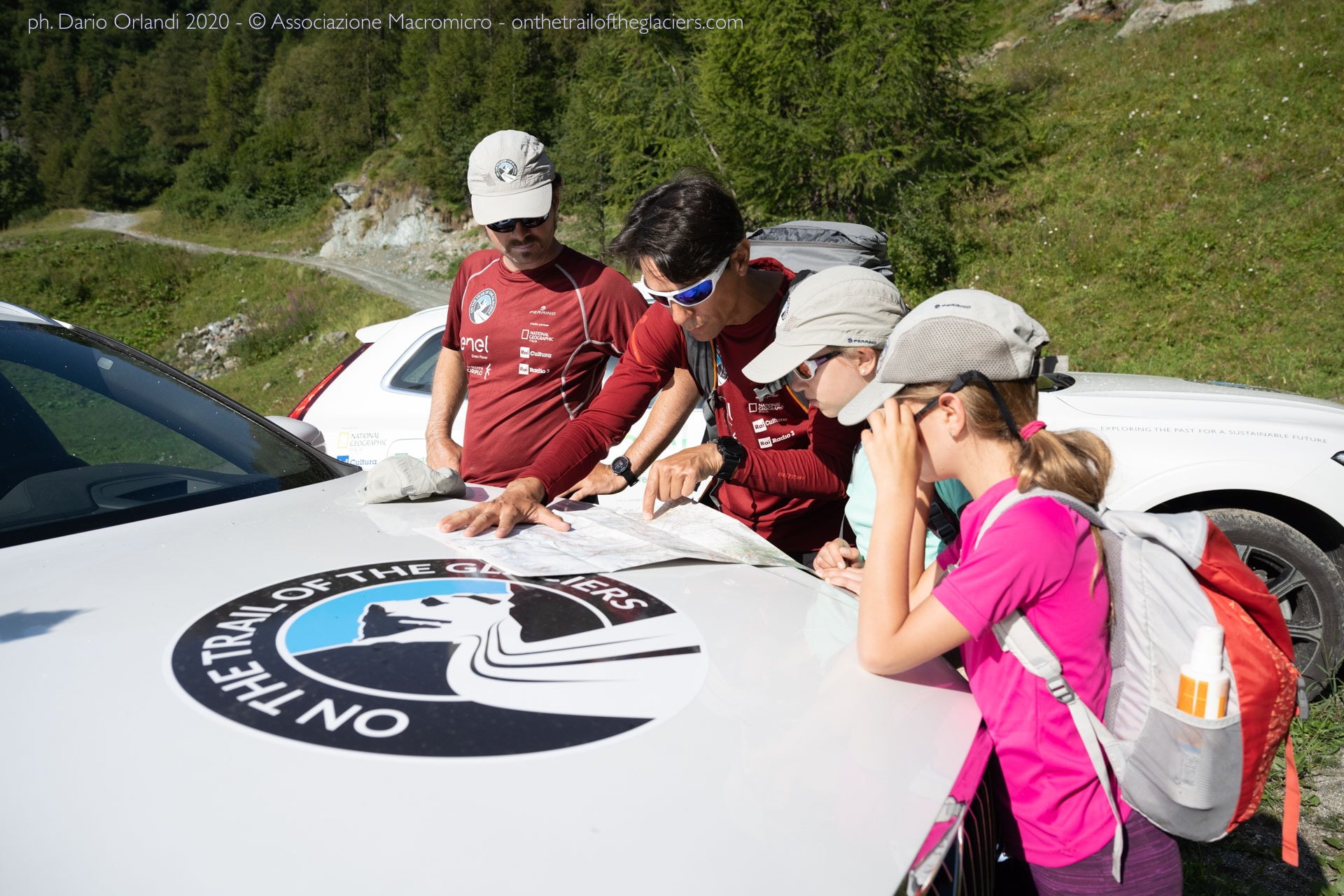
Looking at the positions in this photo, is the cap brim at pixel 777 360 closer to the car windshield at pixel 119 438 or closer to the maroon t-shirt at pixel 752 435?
the maroon t-shirt at pixel 752 435

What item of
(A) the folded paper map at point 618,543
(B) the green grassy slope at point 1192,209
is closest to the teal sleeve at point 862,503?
(A) the folded paper map at point 618,543

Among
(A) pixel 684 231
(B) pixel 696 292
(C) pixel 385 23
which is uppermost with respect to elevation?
(C) pixel 385 23

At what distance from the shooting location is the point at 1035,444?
4.99 ft

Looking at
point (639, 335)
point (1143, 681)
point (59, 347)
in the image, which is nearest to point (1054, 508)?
point (1143, 681)

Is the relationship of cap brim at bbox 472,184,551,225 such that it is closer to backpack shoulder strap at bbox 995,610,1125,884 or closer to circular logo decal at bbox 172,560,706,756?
circular logo decal at bbox 172,560,706,756

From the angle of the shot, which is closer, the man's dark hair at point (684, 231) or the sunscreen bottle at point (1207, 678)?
the sunscreen bottle at point (1207, 678)

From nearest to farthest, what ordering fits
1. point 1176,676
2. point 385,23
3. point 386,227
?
point 1176,676, point 386,227, point 385,23

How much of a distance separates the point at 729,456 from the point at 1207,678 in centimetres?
125

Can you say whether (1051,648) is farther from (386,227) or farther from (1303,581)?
(386,227)

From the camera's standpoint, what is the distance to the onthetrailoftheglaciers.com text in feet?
66.2

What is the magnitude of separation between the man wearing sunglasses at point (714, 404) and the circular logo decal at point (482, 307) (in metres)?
0.60

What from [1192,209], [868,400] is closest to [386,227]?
[1192,209]

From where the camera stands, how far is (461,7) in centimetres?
5153

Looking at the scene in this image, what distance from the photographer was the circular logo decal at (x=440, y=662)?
4.40ft
